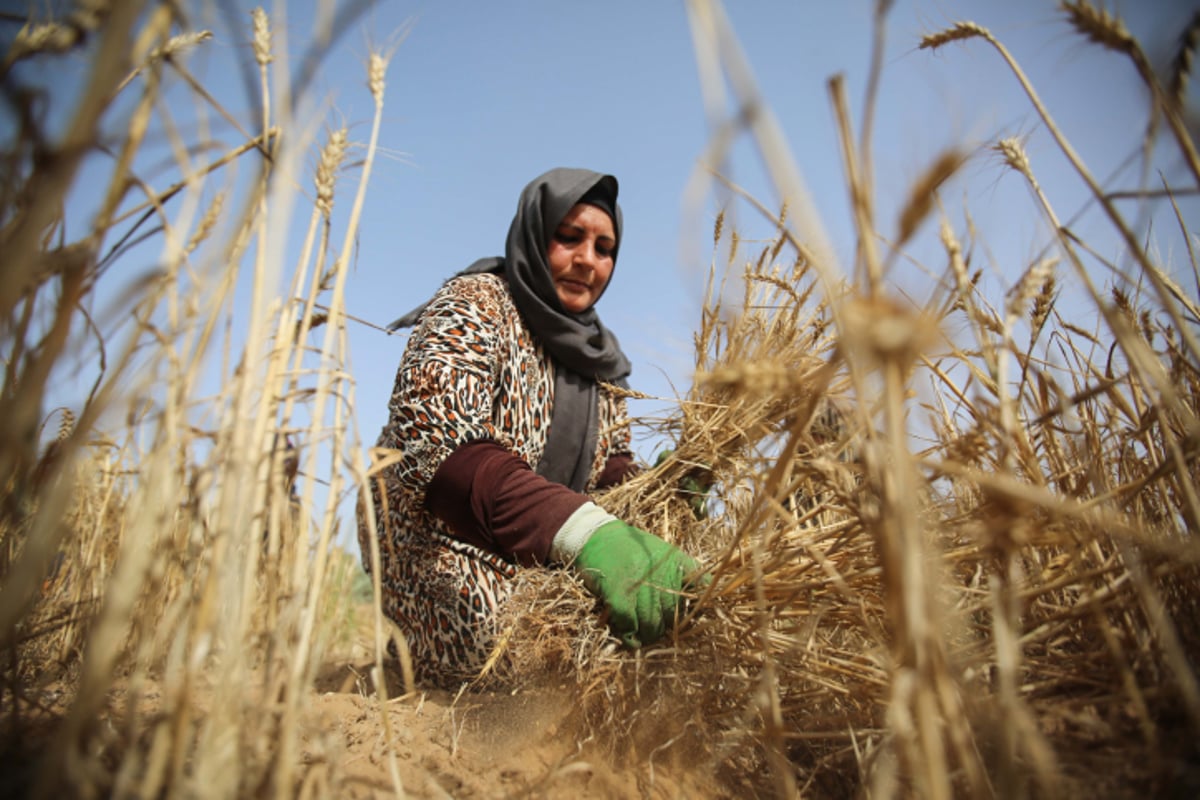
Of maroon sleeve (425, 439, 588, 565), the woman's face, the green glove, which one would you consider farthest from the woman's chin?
the green glove

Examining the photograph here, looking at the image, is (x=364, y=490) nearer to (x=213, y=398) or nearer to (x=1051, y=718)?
(x=213, y=398)

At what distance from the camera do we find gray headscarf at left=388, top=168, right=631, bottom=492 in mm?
1904

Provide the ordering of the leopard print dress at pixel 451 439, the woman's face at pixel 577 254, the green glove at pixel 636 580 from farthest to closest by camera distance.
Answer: the woman's face at pixel 577 254
the leopard print dress at pixel 451 439
the green glove at pixel 636 580

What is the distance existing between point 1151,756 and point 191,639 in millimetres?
973

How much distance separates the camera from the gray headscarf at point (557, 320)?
1904 millimetres

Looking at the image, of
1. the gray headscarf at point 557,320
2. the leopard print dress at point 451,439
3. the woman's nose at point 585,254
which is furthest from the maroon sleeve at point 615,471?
the woman's nose at point 585,254

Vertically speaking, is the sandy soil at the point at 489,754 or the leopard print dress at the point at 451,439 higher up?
the leopard print dress at the point at 451,439

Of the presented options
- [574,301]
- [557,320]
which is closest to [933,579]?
[557,320]

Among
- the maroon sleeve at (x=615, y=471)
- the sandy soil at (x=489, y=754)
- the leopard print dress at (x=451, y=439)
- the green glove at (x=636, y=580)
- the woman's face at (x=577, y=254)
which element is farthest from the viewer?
the maroon sleeve at (x=615, y=471)

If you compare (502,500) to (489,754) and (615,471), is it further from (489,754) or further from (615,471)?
(615,471)

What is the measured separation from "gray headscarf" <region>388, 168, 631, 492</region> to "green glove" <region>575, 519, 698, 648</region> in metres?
0.69

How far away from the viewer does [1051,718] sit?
2.45 feet

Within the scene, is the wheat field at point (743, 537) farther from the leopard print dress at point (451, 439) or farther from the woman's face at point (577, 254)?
the woman's face at point (577, 254)

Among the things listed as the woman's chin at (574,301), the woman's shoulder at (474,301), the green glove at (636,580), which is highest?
the woman's chin at (574,301)
